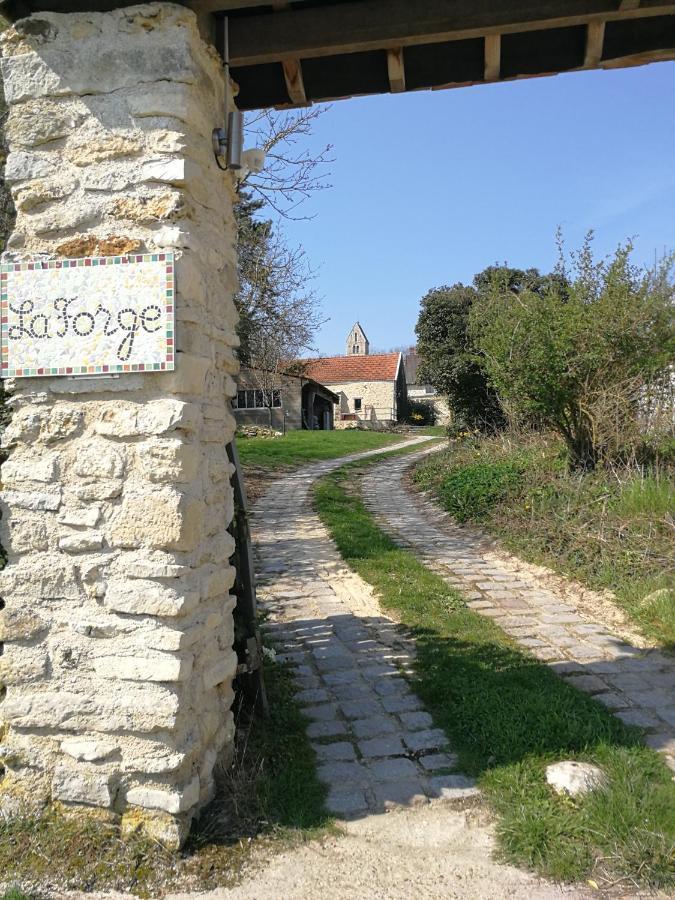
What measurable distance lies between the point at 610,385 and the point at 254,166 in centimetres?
683

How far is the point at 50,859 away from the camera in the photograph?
2.56 metres

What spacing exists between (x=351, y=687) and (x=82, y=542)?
221 centimetres

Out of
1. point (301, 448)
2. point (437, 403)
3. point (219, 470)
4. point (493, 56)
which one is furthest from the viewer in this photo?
point (437, 403)

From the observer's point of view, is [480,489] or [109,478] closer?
[109,478]

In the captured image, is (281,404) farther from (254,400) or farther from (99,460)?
(99,460)

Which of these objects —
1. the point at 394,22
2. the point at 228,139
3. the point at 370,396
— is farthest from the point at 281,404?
the point at 394,22

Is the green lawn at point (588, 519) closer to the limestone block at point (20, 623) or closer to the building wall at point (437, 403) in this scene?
the limestone block at point (20, 623)

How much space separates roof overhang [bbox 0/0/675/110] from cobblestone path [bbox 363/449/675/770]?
359 centimetres

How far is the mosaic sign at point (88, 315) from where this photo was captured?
2732 millimetres

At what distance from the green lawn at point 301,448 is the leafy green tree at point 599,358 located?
27.5 ft

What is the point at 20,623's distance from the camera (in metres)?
2.78

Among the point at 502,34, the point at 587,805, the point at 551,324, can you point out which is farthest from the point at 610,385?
the point at 587,805

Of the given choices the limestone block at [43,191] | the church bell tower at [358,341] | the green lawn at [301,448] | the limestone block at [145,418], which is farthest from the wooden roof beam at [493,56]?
the church bell tower at [358,341]

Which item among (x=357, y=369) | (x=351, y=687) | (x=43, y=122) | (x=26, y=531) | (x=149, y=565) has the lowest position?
(x=351, y=687)
